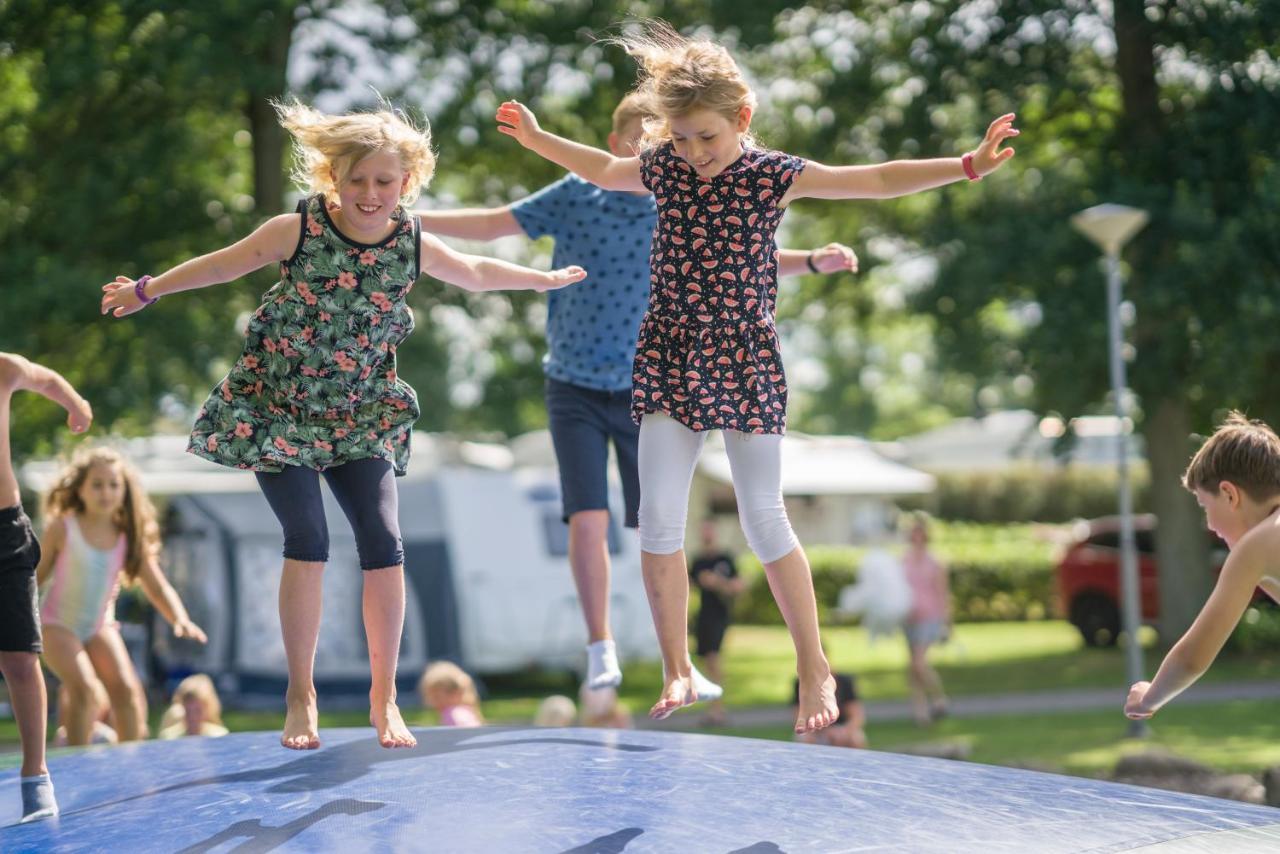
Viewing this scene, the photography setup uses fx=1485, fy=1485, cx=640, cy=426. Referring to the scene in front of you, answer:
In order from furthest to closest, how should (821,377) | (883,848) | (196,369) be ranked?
(821,377), (196,369), (883,848)

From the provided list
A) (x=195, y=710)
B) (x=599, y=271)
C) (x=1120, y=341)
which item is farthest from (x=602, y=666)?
(x=1120, y=341)

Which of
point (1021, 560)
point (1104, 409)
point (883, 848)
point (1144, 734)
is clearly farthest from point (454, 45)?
point (1021, 560)

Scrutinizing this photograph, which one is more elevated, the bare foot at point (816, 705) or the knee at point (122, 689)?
the bare foot at point (816, 705)

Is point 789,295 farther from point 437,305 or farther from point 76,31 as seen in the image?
point 76,31

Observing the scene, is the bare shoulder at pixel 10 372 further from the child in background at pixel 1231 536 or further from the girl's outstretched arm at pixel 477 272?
the child in background at pixel 1231 536

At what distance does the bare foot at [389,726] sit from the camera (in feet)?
13.0

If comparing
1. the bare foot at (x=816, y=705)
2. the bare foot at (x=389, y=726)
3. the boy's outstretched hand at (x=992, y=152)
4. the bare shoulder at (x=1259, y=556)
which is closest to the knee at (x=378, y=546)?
the bare foot at (x=389, y=726)

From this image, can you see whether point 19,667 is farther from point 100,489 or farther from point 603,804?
point 100,489

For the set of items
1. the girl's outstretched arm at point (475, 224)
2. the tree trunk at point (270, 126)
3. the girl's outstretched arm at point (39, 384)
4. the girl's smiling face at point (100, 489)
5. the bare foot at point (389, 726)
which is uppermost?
the tree trunk at point (270, 126)

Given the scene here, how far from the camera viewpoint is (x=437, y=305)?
17062 mm

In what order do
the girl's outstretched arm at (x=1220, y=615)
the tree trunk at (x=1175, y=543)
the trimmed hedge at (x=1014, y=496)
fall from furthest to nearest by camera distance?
the trimmed hedge at (x=1014, y=496) → the tree trunk at (x=1175, y=543) → the girl's outstretched arm at (x=1220, y=615)

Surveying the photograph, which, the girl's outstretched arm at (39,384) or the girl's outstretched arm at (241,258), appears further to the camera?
the girl's outstretched arm at (39,384)

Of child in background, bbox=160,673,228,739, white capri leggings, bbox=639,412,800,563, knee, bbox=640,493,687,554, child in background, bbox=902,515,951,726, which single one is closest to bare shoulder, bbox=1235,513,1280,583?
white capri leggings, bbox=639,412,800,563

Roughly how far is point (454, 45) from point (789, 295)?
284 inches
